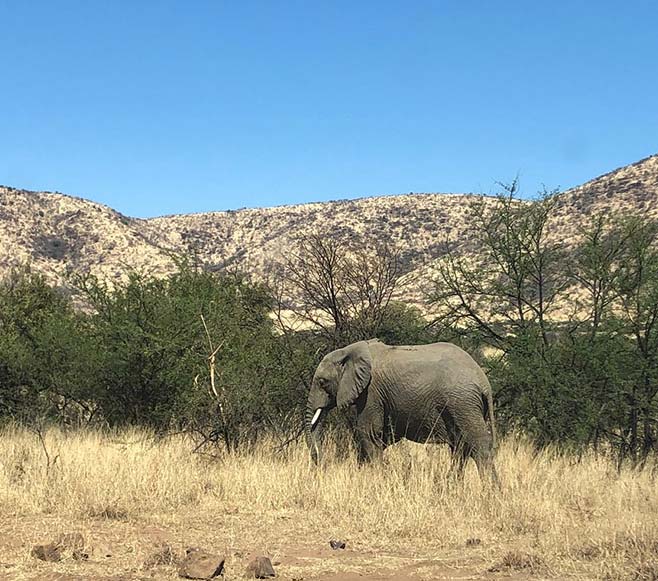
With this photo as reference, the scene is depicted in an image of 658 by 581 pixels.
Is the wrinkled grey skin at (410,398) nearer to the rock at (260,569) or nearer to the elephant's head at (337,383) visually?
the elephant's head at (337,383)

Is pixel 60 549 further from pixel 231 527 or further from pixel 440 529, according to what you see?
pixel 440 529

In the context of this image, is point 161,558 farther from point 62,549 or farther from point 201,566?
point 62,549

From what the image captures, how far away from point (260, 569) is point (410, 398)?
446 centimetres

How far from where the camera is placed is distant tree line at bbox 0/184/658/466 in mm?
13094

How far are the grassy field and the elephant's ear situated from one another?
2.96ft

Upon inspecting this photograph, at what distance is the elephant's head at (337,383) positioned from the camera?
10.8m

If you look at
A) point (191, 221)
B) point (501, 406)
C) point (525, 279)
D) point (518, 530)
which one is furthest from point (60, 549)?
point (191, 221)

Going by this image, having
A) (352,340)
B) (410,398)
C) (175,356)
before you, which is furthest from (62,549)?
(175,356)

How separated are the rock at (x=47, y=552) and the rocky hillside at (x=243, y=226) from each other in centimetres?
3700

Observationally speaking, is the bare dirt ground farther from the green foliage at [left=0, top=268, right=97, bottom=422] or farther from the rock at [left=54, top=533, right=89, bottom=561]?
the green foliage at [left=0, top=268, right=97, bottom=422]

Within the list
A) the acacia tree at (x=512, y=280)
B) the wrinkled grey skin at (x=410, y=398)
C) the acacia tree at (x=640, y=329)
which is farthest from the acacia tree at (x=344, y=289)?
the acacia tree at (x=640, y=329)

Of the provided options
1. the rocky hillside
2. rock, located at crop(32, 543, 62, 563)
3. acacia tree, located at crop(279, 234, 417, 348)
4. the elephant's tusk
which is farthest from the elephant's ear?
the rocky hillside

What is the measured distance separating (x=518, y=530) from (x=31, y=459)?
7.16m

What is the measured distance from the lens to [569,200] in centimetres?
4928
